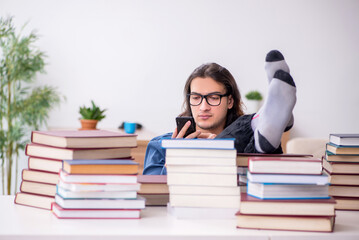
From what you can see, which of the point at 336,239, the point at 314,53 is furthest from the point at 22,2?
the point at 336,239

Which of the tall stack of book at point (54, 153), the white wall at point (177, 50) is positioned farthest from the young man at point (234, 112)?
the white wall at point (177, 50)

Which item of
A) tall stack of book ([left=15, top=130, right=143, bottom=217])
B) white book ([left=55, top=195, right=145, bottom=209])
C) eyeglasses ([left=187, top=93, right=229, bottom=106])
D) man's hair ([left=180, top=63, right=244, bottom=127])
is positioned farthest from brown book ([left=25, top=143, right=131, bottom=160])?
man's hair ([left=180, top=63, right=244, bottom=127])

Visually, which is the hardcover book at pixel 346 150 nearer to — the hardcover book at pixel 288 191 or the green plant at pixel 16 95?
the hardcover book at pixel 288 191

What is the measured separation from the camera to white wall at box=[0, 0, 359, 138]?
17.8ft

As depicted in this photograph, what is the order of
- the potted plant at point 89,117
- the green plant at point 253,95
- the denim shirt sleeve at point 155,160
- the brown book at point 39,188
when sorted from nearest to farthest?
1. the brown book at point 39,188
2. the denim shirt sleeve at point 155,160
3. the potted plant at point 89,117
4. the green plant at point 253,95

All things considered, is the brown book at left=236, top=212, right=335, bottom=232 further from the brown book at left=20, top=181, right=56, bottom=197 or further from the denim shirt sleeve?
the denim shirt sleeve

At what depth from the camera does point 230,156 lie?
4.00ft

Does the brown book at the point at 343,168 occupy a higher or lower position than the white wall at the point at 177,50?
lower

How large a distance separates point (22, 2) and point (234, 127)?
14.1ft

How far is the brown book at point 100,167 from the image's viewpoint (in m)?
1.17

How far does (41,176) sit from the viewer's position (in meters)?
1.31

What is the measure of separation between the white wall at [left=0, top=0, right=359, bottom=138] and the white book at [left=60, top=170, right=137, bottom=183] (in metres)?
→ 4.33

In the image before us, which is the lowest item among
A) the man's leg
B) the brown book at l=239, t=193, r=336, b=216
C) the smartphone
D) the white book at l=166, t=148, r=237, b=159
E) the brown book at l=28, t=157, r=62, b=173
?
the brown book at l=239, t=193, r=336, b=216

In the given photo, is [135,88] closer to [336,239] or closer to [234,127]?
[234,127]
